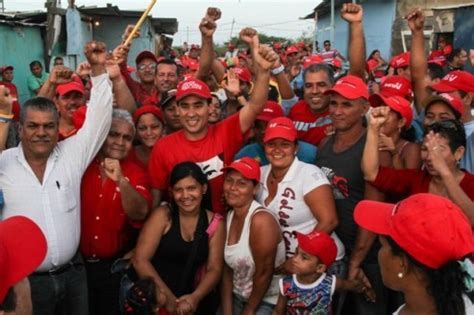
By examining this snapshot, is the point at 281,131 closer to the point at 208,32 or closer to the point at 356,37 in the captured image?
the point at 356,37

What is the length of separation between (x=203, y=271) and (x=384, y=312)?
4.42ft

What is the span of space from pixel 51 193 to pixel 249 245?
4.42 feet

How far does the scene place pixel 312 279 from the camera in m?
3.66

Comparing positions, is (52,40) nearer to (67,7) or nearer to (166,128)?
(67,7)

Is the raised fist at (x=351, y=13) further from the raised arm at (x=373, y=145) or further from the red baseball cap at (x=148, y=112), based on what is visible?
the red baseball cap at (x=148, y=112)

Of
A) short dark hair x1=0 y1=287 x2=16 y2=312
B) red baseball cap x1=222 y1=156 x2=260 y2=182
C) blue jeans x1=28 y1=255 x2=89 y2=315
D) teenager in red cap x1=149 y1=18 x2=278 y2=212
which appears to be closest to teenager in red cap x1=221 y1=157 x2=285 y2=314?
red baseball cap x1=222 y1=156 x2=260 y2=182

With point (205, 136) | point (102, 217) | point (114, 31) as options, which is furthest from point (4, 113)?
point (114, 31)

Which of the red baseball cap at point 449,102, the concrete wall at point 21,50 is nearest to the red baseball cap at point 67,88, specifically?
the red baseball cap at point 449,102

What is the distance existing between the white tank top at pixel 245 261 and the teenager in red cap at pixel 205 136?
374mm

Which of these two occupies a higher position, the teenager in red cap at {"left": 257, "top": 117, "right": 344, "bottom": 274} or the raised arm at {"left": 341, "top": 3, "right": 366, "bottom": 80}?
the raised arm at {"left": 341, "top": 3, "right": 366, "bottom": 80}

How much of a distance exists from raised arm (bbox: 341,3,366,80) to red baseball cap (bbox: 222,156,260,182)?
1681mm

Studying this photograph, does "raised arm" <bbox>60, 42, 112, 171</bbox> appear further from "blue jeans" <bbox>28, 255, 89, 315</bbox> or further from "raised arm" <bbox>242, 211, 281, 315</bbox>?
"raised arm" <bbox>242, 211, 281, 315</bbox>

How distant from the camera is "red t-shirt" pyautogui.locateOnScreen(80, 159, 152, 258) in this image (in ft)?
13.0

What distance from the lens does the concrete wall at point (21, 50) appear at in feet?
47.2
